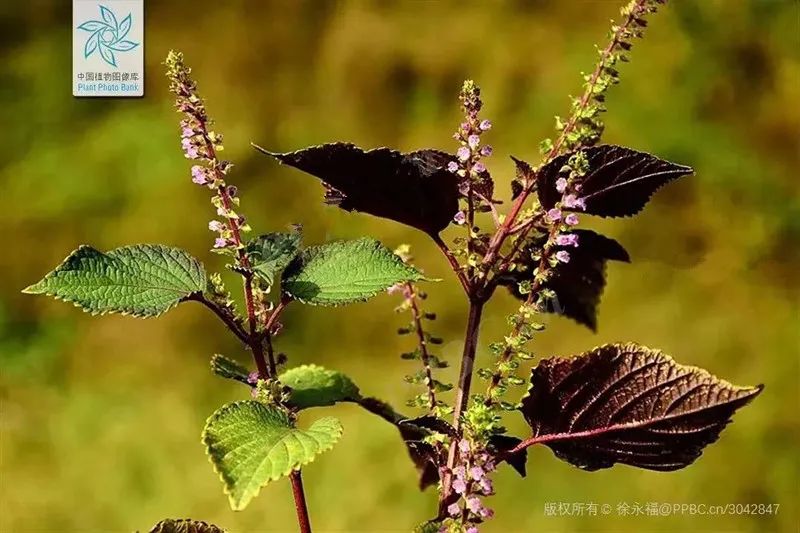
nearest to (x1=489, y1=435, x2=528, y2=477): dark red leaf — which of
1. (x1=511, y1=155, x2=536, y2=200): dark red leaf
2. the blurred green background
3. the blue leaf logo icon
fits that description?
(x1=511, y1=155, x2=536, y2=200): dark red leaf

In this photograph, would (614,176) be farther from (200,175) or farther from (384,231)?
(384,231)

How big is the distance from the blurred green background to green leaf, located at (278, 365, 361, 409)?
0.28 meters

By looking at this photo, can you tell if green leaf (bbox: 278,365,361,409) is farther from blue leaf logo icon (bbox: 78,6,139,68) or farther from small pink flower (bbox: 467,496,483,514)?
blue leaf logo icon (bbox: 78,6,139,68)

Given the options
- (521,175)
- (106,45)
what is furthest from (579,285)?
(106,45)

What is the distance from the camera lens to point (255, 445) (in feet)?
0.96

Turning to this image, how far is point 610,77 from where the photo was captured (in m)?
0.32

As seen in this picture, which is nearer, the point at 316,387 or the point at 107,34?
the point at 316,387

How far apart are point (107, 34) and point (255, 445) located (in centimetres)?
47

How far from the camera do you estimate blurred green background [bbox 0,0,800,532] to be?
71 centimetres

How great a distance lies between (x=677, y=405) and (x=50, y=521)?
0.60m

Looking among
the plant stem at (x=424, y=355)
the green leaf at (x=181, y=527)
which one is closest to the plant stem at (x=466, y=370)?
the plant stem at (x=424, y=355)

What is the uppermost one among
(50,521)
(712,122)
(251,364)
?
(712,122)

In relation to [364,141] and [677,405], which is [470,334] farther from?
[364,141]

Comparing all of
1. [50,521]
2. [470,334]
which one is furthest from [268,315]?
[50,521]
